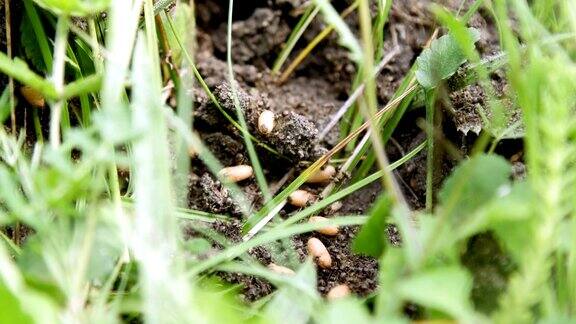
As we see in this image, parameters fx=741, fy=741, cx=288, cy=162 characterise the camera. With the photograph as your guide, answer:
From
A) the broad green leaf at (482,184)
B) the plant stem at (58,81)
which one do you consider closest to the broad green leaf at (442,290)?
the broad green leaf at (482,184)

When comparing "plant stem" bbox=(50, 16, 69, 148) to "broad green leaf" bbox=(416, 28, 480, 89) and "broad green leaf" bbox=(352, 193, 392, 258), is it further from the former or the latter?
"broad green leaf" bbox=(416, 28, 480, 89)

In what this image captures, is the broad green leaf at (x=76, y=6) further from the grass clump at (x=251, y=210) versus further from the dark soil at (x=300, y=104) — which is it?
the dark soil at (x=300, y=104)

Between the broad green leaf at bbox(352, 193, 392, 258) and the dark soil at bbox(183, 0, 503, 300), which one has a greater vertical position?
the dark soil at bbox(183, 0, 503, 300)

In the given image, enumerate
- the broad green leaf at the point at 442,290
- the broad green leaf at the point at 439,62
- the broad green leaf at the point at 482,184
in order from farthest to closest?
the broad green leaf at the point at 439,62 → the broad green leaf at the point at 482,184 → the broad green leaf at the point at 442,290

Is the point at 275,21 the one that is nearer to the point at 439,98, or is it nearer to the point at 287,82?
the point at 287,82

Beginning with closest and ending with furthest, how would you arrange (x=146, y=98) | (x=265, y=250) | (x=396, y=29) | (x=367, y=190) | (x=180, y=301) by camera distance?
(x=180, y=301), (x=146, y=98), (x=265, y=250), (x=367, y=190), (x=396, y=29)

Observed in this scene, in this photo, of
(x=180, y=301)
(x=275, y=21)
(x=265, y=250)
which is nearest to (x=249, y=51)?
(x=275, y=21)

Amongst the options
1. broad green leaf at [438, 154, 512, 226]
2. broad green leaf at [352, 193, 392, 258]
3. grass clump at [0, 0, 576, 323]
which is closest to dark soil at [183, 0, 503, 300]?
grass clump at [0, 0, 576, 323]
